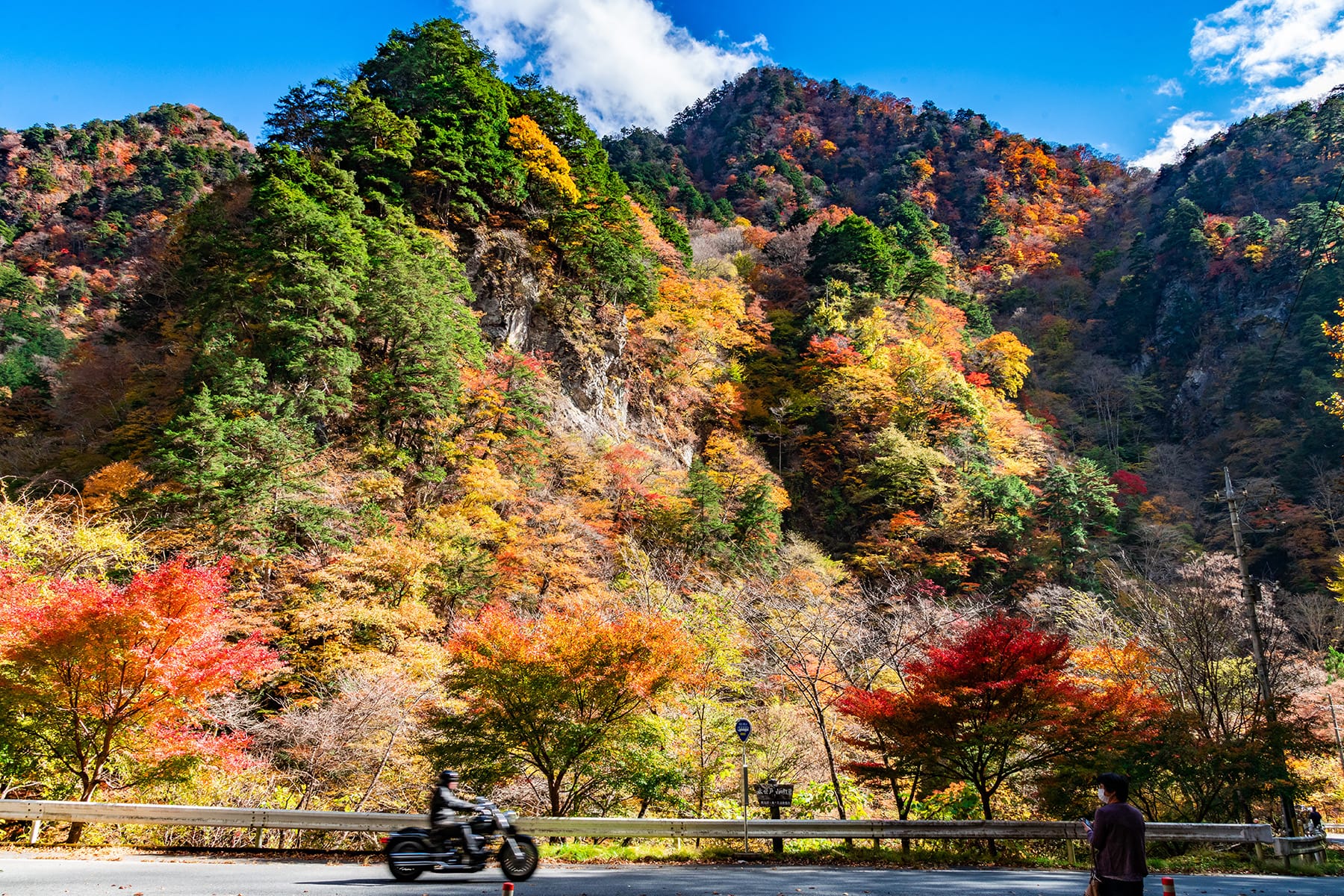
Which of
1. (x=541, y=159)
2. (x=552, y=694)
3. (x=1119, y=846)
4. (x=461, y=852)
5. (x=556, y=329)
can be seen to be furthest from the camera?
(x=541, y=159)

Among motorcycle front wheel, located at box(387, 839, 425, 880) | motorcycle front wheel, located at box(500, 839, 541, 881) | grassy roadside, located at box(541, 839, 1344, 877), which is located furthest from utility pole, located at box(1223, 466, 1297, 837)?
motorcycle front wheel, located at box(387, 839, 425, 880)

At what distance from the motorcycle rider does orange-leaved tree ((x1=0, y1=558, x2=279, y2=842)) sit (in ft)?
19.3

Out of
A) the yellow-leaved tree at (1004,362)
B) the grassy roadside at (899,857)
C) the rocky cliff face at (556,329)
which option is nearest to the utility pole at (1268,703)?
the grassy roadside at (899,857)

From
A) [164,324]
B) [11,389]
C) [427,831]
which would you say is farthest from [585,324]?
[427,831]

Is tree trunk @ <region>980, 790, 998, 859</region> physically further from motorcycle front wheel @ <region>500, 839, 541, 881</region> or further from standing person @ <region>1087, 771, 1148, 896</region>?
motorcycle front wheel @ <region>500, 839, 541, 881</region>

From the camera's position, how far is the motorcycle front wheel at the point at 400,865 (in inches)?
261

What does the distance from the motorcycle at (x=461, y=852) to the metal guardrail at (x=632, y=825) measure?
1713 millimetres

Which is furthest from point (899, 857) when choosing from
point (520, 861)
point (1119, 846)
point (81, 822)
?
point (81, 822)

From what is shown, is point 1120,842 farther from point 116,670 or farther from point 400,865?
point 116,670

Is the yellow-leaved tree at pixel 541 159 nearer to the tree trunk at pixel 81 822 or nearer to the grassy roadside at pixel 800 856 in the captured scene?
the tree trunk at pixel 81 822

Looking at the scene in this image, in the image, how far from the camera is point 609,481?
26.5m

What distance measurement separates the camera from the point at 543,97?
1377 inches

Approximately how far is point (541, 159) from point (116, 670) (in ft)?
90.9

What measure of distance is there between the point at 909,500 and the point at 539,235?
2128cm
